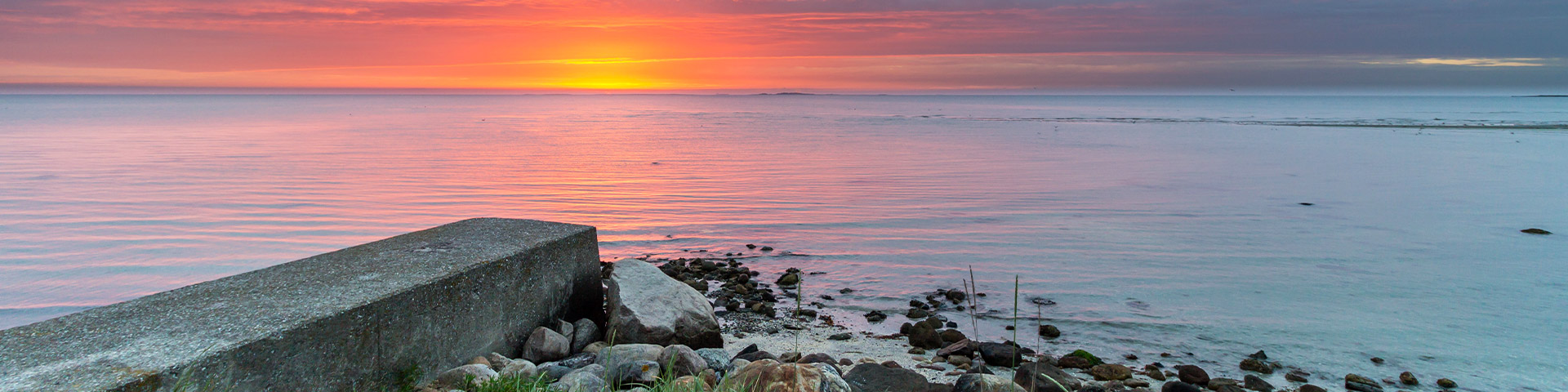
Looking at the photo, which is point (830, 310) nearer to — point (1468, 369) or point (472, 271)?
point (472, 271)

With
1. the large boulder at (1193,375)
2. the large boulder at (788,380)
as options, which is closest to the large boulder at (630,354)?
the large boulder at (788,380)

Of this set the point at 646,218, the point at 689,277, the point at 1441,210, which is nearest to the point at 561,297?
the point at 689,277

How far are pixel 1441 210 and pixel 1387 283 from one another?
5395 mm

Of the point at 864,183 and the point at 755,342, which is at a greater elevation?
the point at 864,183

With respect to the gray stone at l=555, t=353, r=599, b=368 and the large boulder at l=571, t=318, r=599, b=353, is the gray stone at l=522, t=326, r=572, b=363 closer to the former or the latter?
the gray stone at l=555, t=353, r=599, b=368

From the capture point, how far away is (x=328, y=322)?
3.42m

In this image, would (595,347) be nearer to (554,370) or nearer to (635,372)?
(554,370)

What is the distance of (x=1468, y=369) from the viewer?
498cm

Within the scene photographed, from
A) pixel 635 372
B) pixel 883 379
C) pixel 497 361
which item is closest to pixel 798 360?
pixel 883 379

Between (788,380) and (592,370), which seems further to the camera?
(592,370)

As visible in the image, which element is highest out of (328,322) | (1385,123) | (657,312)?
(1385,123)

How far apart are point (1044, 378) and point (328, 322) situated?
133 inches

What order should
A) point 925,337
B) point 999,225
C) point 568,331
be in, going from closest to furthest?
point 568,331
point 925,337
point 999,225

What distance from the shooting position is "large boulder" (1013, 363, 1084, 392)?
4.31 m
